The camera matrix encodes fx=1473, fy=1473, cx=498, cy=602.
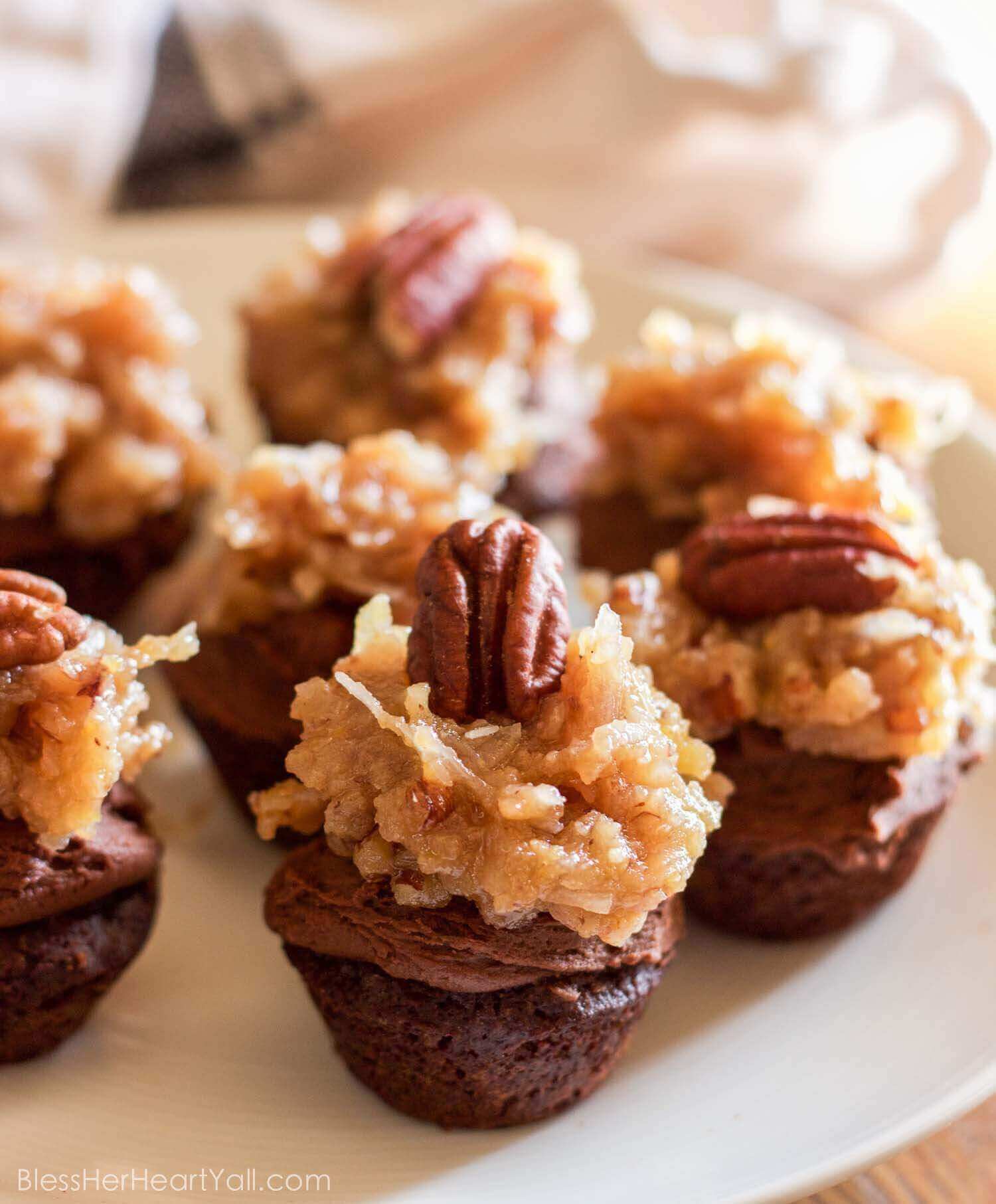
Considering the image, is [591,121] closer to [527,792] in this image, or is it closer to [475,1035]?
[527,792]

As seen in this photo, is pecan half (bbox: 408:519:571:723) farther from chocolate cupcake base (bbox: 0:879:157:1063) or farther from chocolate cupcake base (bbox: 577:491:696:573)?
chocolate cupcake base (bbox: 577:491:696:573)

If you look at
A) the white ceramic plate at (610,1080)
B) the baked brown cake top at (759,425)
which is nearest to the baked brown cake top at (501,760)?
the white ceramic plate at (610,1080)

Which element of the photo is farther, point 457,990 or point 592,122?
point 592,122

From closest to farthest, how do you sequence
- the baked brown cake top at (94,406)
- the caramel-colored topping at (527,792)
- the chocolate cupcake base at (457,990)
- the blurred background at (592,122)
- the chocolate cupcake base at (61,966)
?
the caramel-colored topping at (527,792) < the chocolate cupcake base at (457,990) < the chocolate cupcake base at (61,966) < the baked brown cake top at (94,406) < the blurred background at (592,122)

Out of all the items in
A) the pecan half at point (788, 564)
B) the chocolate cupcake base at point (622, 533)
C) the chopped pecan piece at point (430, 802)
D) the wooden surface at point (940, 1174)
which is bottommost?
the wooden surface at point (940, 1174)

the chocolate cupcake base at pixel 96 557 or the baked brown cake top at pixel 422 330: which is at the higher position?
the baked brown cake top at pixel 422 330

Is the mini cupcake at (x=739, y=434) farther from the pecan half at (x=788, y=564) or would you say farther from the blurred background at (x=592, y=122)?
the blurred background at (x=592, y=122)

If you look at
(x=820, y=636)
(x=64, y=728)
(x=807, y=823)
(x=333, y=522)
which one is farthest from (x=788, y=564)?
(x=64, y=728)
